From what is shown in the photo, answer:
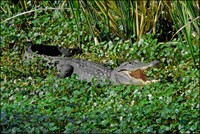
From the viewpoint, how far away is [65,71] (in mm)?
8891

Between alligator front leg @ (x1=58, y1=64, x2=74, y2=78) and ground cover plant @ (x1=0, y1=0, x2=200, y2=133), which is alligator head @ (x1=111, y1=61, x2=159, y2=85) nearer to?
ground cover plant @ (x1=0, y1=0, x2=200, y2=133)

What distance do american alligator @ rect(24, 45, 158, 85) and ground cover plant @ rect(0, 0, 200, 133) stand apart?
144mm

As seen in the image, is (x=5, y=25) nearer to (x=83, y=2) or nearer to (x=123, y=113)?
(x=83, y=2)

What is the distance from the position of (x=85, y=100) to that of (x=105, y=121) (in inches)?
44.6

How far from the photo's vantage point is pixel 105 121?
6156 millimetres

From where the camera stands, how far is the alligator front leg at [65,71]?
8.74m

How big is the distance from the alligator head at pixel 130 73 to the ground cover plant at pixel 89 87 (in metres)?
0.11

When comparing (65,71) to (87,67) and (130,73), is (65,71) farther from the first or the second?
(130,73)

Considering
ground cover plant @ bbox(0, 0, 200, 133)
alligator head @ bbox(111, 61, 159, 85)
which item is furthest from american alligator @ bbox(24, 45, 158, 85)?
ground cover plant @ bbox(0, 0, 200, 133)

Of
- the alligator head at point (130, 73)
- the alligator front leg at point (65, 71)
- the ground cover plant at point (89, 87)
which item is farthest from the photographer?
the alligator front leg at point (65, 71)

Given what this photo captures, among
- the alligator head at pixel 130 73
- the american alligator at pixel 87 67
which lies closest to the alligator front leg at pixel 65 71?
the american alligator at pixel 87 67

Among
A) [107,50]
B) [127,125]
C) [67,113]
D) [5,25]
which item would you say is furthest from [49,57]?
[127,125]

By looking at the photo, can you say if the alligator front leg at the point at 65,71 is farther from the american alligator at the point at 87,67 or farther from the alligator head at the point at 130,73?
the alligator head at the point at 130,73

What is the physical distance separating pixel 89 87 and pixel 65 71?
1.27 meters
